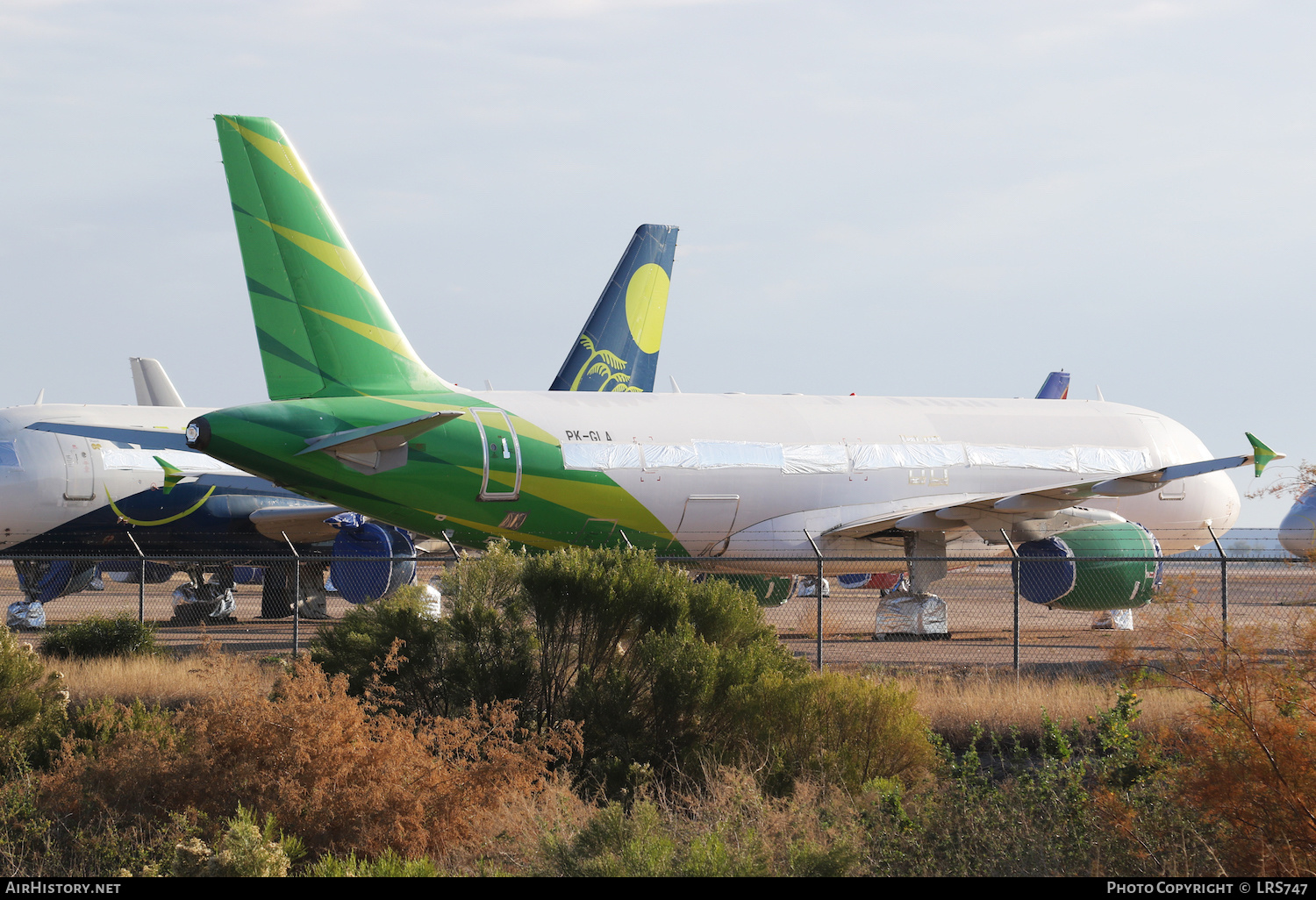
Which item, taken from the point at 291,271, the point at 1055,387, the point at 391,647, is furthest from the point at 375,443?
the point at 1055,387

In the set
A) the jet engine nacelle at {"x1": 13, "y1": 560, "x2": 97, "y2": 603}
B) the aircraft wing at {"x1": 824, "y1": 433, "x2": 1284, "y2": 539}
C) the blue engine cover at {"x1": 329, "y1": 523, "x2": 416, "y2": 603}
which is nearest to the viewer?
the aircraft wing at {"x1": 824, "y1": 433, "x2": 1284, "y2": 539}

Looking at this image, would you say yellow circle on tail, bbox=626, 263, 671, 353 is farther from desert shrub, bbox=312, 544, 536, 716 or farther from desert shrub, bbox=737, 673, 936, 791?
desert shrub, bbox=737, 673, 936, 791

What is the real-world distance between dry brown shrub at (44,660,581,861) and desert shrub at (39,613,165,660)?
Answer: 24.8 feet

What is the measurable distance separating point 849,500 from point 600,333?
9.95 m

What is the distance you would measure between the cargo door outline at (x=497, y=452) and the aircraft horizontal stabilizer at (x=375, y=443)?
0.65 metres

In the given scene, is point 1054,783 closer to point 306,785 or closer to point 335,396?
point 306,785

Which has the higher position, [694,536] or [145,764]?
[694,536]

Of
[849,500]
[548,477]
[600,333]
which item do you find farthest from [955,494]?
[600,333]

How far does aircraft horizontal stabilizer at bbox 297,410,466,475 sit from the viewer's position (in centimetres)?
1669

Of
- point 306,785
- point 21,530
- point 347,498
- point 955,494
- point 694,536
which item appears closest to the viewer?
point 306,785

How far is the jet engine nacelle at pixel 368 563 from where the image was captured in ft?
73.5

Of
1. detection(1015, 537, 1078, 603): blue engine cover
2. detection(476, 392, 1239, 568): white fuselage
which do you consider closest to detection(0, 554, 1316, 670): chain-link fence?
detection(1015, 537, 1078, 603): blue engine cover

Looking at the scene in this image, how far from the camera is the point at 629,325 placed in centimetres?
2950

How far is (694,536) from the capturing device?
2022cm
